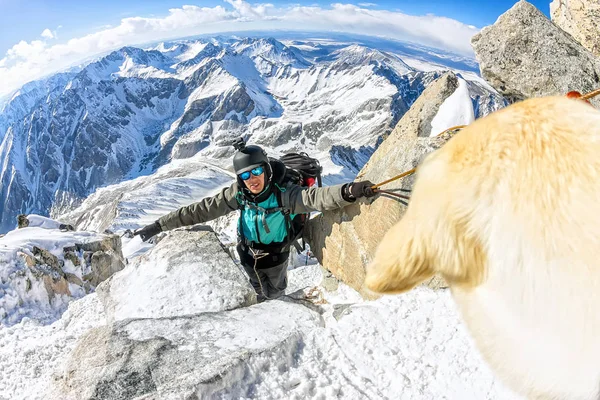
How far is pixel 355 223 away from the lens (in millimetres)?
6633

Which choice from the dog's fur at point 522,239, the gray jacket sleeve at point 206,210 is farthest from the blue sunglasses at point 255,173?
the dog's fur at point 522,239

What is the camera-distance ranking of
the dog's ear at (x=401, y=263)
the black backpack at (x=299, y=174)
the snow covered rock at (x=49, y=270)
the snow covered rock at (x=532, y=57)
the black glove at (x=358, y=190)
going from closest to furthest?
the dog's ear at (x=401, y=263), the black glove at (x=358, y=190), the snow covered rock at (x=532, y=57), the black backpack at (x=299, y=174), the snow covered rock at (x=49, y=270)

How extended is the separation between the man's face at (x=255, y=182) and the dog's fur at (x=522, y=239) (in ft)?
16.2

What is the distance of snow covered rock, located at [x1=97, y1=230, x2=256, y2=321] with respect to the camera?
590cm

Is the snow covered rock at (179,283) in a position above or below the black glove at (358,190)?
below

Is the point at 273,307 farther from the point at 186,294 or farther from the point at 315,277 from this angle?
the point at 315,277

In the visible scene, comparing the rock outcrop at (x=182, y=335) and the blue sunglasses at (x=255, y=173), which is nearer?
the rock outcrop at (x=182, y=335)

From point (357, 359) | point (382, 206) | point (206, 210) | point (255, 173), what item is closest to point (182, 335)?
point (357, 359)

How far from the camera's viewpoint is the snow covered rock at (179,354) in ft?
11.6

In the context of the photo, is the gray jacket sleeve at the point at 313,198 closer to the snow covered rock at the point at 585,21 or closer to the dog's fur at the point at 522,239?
the dog's fur at the point at 522,239

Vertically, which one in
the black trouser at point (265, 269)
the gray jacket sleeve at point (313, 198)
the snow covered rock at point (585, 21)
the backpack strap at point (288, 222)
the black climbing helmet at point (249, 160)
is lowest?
the black trouser at point (265, 269)

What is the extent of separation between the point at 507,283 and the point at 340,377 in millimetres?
3110

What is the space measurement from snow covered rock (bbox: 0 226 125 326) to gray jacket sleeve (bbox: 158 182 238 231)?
3860mm

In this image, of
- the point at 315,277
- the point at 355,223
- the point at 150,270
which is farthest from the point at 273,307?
the point at 315,277
